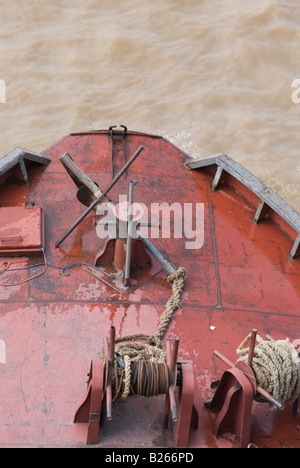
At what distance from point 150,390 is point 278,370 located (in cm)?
74

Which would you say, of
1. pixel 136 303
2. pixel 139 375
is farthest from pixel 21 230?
pixel 139 375

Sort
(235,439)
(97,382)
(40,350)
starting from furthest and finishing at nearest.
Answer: (40,350) < (235,439) < (97,382)

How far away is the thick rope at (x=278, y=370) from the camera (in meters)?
3.39

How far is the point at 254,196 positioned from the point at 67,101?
4630 millimetres

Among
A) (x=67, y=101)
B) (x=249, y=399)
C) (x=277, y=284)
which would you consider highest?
(x=249, y=399)

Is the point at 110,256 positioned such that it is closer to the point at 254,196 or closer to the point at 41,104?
the point at 254,196

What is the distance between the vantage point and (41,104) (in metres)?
8.91

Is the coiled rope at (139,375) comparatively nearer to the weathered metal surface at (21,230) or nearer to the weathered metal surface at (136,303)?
the weathered metal surface at (136,303)

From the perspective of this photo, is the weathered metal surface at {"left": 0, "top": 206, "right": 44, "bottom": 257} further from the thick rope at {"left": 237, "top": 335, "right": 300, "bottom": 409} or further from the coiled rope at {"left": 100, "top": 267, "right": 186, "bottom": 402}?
the thick rope at {"left": 237, "top": 335, "right": 300, "bottom": 409}

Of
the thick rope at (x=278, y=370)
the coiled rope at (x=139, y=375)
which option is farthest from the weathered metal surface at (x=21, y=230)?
the thick rope at (x=278, y=370)

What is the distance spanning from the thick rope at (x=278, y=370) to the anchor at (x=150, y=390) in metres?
0.42

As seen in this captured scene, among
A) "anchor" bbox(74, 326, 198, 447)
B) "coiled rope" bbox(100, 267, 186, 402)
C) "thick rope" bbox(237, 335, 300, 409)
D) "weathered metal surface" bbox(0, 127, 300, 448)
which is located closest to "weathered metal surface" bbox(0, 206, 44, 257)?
"weathered metal surface" bbox(0, 127, 300, 448)

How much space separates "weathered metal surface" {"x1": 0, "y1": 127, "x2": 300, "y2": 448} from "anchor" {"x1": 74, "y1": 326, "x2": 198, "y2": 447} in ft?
0.37

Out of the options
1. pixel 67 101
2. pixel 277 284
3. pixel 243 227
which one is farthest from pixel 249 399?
pixel 67 101
